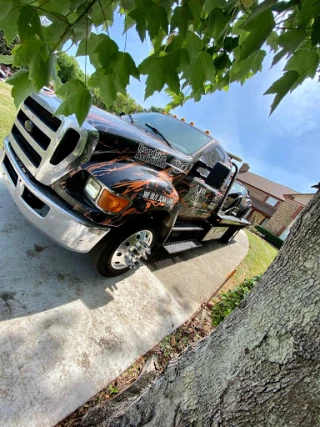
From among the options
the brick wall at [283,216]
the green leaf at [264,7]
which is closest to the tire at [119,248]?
the green leaf at [264,7]

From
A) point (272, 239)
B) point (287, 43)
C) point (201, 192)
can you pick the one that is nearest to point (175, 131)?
point (201, 192)

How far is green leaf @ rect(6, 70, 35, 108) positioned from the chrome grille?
1090 millimetres

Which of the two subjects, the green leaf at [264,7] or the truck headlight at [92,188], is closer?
the green leaf at [264,7]

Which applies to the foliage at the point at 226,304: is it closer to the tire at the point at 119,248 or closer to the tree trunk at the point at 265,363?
the tire at the point at 119,248

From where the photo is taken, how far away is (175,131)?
3645 millimetres

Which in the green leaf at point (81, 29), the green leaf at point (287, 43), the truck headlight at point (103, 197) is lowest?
the truck headlight at point (103, 197)

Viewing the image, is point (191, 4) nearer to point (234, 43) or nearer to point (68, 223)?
point (234, 43)

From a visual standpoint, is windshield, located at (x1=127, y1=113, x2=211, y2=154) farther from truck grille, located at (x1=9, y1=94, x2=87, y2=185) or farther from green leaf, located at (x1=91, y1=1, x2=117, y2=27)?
green leaf, located at (x1=91, y1=1, x2=117, y2=27)

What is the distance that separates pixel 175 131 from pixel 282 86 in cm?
284

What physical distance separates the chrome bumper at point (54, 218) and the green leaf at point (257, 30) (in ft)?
5.88

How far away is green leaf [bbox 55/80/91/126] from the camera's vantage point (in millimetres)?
941

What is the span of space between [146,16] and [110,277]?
2658 mm

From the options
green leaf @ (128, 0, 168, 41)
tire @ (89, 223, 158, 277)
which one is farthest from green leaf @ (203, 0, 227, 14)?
tire @ (89, 223, 158, 277)

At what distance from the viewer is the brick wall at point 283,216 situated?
2463 centimetres
